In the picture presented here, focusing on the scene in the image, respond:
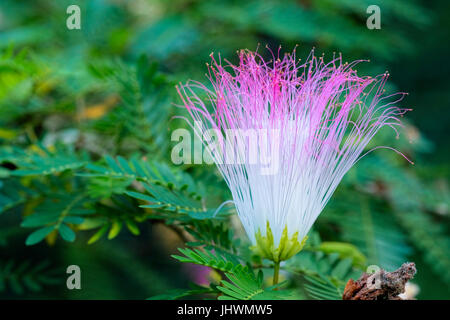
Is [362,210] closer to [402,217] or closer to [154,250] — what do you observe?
[402,217]

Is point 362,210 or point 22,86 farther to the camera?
point 362,210

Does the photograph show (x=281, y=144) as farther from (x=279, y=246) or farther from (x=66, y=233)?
(x=66, y=233)

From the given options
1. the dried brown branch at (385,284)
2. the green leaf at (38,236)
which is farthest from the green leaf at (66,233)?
the dried brown branch at (385,284)

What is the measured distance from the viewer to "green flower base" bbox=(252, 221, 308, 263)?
27.6 inches

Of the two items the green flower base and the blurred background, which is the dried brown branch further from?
the blurred background

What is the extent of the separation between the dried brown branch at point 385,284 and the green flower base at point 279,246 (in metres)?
0.11

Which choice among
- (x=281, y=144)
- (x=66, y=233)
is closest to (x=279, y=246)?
(x=281, y=144)

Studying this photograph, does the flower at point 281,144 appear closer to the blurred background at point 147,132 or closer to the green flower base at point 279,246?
the green flower base at point 279,246

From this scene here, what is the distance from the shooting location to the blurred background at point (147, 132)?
104 centimetres

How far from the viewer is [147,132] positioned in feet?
3.34

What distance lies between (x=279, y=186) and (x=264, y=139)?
8 centimetres

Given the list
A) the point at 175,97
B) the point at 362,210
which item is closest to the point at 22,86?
the point at 175,97

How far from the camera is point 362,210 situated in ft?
4.50

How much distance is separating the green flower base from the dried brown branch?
0.36 ft
